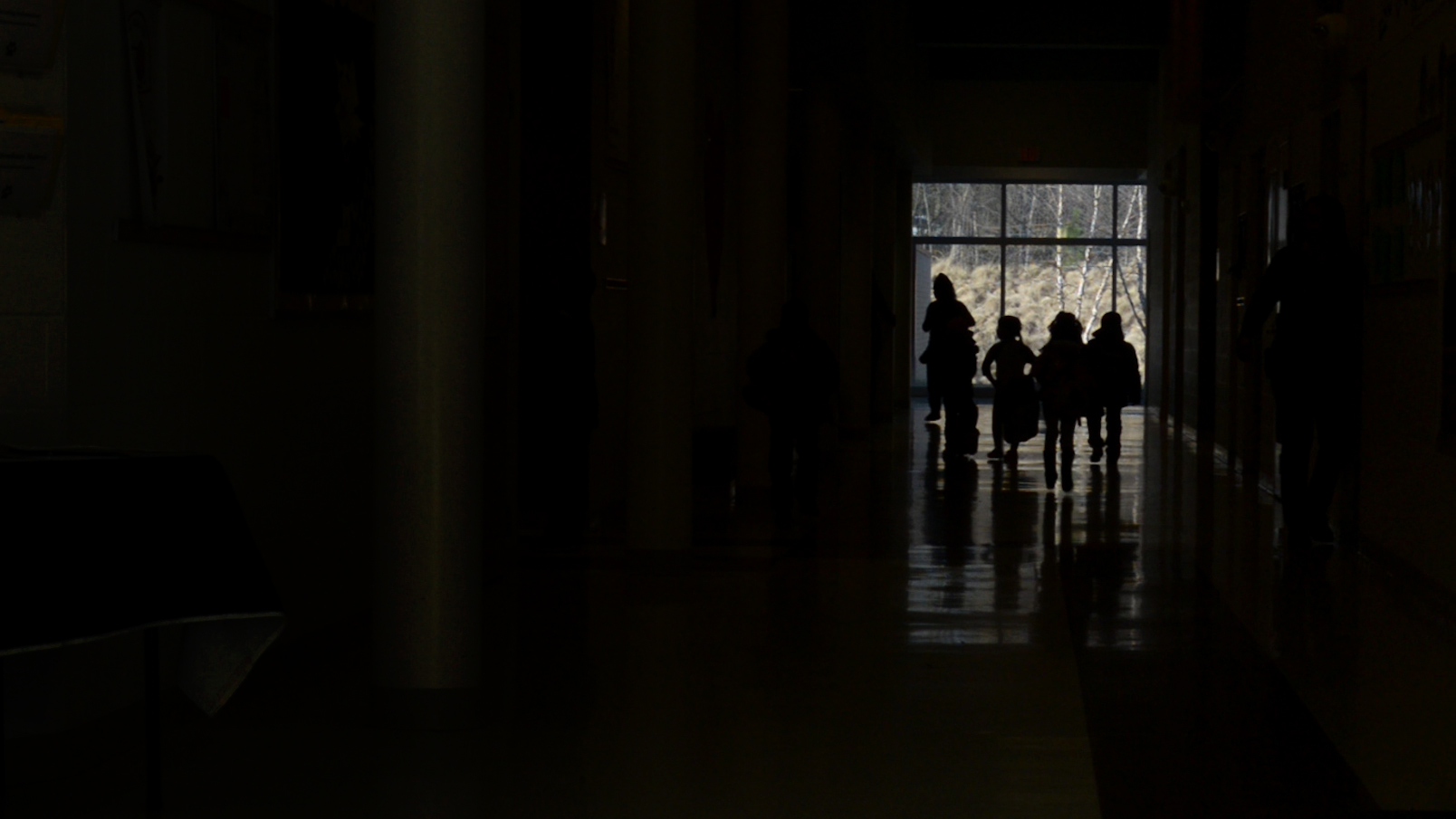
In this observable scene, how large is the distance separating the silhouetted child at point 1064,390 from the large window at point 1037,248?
17733mm

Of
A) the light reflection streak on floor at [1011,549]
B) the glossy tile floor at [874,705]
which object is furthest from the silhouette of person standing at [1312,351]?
the light reflection streak on floor at [1011,549]

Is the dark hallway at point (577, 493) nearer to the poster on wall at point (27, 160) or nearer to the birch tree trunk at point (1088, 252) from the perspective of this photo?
the poster on wall at point (27, 160)

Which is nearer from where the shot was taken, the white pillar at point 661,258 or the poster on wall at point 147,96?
Result: the poster on wall at point 147,96

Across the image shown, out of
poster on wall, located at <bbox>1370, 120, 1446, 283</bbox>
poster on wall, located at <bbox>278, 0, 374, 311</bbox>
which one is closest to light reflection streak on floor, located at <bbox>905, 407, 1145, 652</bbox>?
poster on wall, located at <bbox>1370, 120, 1446, 283</bbox>

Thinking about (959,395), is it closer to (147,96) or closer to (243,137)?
(243,137)

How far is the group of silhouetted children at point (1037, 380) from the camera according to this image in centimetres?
1273

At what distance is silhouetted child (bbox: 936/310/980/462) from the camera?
15.3 meters

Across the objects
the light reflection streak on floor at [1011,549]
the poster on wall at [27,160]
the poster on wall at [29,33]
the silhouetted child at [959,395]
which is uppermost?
the poster on wall at [29,33]

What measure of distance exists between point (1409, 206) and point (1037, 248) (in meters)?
22.8

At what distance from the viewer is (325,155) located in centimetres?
666

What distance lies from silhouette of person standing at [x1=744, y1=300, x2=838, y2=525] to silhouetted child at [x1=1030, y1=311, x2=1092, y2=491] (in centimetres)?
252

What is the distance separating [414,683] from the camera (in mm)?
5234

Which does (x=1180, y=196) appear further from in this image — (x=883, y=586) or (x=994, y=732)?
(x=994, y=732)

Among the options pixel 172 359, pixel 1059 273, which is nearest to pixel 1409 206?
pixel 172 359
